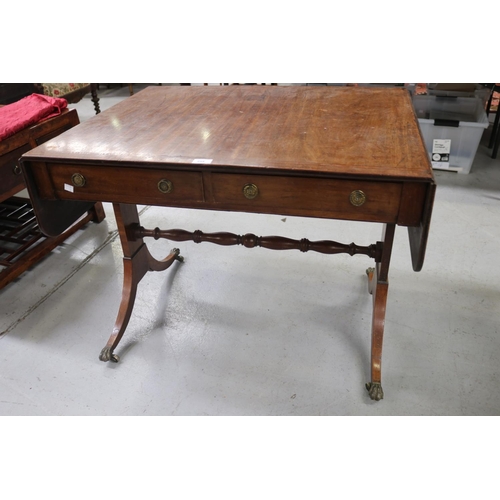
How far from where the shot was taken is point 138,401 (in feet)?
5.31

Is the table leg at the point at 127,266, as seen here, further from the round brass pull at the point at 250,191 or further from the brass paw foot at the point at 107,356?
the round brass pull at the point at 250,191

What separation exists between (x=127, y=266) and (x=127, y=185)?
2.06 feet

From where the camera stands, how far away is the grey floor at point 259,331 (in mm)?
1615

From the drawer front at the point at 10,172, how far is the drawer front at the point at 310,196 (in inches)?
53.4

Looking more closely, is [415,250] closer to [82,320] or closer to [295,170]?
[295,170]

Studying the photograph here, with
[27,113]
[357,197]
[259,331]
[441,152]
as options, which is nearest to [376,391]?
[259,331]

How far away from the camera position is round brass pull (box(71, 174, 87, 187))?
1.36 metres

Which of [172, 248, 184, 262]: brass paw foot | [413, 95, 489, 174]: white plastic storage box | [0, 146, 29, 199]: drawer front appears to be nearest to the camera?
[0, 146, 29, 199]: drawer front

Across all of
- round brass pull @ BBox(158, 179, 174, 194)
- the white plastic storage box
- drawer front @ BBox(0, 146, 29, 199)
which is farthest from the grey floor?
round brass pull @ BBox(158, 179, 174, 194)

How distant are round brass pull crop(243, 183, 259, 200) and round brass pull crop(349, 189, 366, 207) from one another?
10.9 inches

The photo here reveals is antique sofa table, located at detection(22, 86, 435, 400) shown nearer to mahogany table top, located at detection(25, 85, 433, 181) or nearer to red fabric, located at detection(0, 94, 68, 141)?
mahogany table top, located at detection(25, 85, 433, 181)

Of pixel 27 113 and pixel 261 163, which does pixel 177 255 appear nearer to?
pixel 27 113

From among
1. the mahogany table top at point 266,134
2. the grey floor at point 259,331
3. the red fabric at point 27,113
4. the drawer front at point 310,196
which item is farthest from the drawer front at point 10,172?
the drawer front at point 310,196
